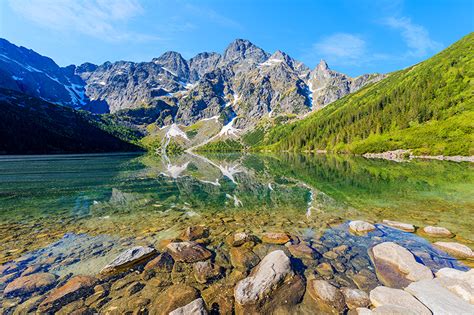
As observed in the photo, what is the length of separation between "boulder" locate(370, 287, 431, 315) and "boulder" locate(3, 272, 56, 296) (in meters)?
12.9

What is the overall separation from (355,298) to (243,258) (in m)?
5.44

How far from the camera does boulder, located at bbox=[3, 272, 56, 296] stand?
932 cm

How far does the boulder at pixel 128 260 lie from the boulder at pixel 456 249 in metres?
15.8

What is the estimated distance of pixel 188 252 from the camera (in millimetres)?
12453

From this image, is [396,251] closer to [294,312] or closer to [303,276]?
[303,276]

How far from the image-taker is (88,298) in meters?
8.87

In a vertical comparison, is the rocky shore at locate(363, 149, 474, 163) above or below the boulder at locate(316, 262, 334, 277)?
above

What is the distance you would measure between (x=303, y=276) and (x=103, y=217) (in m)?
18.2

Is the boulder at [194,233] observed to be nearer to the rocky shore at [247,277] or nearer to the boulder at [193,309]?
the rocky shore at [247,277]

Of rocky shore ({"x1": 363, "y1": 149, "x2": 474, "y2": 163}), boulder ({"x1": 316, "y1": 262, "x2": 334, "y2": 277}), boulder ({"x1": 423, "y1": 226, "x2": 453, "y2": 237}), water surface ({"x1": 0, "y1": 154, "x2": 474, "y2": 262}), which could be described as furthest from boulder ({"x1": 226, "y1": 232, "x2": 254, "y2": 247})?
rocky shore ({"x1": 363, "y1": 149, "x2": 474, "y2": 163})

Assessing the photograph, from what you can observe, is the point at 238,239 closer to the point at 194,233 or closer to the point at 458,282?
the point at 194,233

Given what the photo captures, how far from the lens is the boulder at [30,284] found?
932 cm

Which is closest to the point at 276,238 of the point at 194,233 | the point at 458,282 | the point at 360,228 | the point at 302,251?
the point at 302,251

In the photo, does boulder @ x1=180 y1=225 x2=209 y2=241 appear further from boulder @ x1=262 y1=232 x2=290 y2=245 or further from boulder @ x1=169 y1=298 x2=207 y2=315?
boulder @ x1=169 y1=298 x2=207 y2=315
